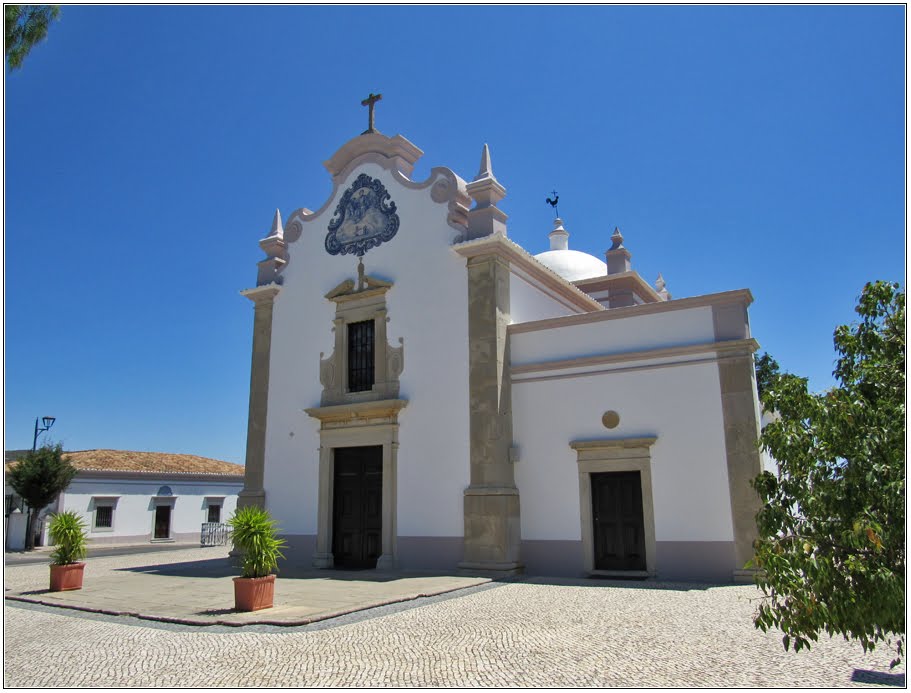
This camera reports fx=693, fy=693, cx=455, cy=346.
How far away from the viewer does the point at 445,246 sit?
14.4 metres

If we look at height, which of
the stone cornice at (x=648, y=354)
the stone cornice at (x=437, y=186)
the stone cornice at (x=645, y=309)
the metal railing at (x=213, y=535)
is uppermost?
the stone cornice at (x=437, y=186)

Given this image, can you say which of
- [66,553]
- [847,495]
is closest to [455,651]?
[847,495]

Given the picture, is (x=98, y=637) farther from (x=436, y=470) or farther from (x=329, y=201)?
(x=329, y=201)

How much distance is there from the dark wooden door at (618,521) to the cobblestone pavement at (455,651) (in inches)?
114

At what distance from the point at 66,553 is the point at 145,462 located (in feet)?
78.2

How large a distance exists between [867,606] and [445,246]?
1143 cm

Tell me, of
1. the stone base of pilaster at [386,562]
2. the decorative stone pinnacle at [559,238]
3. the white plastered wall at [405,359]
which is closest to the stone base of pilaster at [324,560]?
the white plastered wall at [405,359]

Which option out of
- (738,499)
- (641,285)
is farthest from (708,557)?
(641,285)

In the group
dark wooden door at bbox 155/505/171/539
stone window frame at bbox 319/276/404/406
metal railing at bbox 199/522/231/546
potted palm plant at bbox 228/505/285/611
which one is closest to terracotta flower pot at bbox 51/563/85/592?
potted palm plant at bbox 228/505/285/611

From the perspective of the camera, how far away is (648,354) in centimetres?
1227

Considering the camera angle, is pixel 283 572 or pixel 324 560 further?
pixel 324 560

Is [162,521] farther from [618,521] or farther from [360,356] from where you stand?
[618,521]

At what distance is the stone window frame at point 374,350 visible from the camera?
572 inches

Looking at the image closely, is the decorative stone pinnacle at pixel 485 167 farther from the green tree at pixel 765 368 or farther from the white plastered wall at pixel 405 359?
the green tree at pixel 765 368
